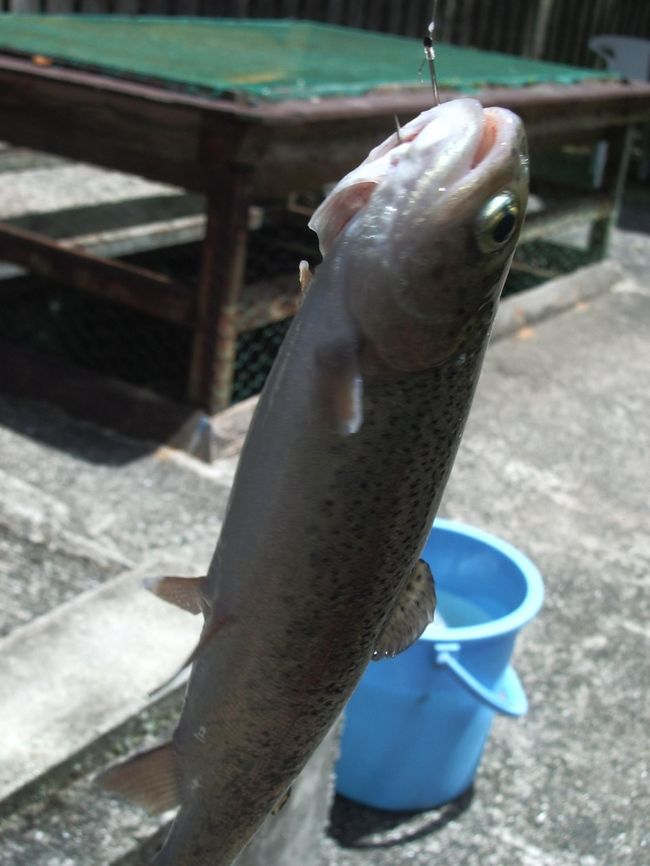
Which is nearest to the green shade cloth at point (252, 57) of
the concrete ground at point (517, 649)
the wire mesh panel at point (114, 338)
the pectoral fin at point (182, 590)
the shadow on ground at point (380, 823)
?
the wire mesh panel at point (114, 338)

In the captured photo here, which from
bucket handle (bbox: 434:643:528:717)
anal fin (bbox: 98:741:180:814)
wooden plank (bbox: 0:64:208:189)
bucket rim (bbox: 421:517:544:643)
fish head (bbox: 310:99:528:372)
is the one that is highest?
fish head (bbox: 310:99:528:372)

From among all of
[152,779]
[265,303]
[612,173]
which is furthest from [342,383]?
[612,173]

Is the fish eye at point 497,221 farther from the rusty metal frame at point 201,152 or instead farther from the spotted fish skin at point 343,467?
the rusty metal frame at point 201,152

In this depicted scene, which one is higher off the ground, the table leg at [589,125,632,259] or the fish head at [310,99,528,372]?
the fish head at [310,99,528,372]

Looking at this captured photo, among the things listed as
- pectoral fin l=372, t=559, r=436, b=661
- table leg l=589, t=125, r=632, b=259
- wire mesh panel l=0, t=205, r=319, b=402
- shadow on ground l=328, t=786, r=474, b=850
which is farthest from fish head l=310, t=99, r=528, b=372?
table leg l=589, t=125, r=632, b=259

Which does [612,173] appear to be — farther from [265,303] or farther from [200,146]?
[200,146]

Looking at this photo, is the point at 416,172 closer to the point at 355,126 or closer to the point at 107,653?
the point at 107,653

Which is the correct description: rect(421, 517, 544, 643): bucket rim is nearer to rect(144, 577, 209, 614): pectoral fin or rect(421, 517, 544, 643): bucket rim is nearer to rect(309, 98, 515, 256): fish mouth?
rect(144, 577, 209, 614): pectoral fin
